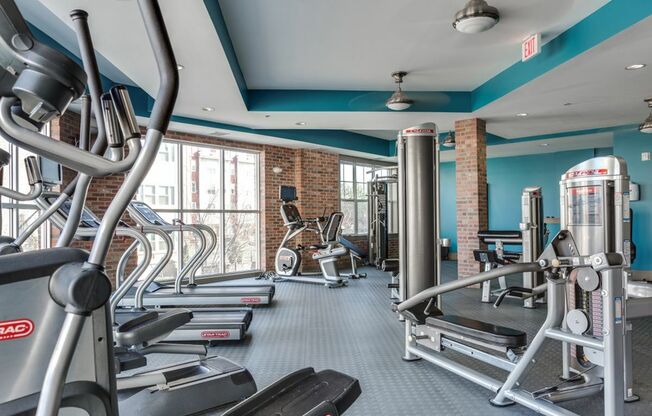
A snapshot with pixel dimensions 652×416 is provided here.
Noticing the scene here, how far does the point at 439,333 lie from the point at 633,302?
1144 mm

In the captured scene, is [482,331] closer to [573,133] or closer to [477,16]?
[477,16]

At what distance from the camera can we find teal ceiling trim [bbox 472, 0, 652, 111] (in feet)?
10.3

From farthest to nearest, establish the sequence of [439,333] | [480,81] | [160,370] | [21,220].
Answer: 1. [480,81]
2. [21,220]
3. [439,333]
4. [160,370]

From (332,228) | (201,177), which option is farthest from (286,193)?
(201,177)

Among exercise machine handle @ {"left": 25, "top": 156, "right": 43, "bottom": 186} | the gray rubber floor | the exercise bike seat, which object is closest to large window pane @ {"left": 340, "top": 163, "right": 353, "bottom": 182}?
the gray rubber floor

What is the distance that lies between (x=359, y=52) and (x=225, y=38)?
1.43 m

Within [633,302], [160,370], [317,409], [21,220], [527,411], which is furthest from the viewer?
[21,220]

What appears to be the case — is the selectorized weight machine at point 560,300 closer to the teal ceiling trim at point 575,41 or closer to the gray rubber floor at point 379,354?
the gray rubber floor at point 379,354

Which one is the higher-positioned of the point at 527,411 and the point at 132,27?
the point at 132,27

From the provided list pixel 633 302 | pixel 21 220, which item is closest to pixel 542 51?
pixel 633 302

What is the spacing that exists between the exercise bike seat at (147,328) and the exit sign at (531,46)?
152 inches

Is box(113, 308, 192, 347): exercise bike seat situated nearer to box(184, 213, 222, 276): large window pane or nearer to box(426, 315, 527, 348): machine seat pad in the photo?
box(426, 315, 527, 348): machine seat pad

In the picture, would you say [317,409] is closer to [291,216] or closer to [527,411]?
[527,411]

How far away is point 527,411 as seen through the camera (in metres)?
2.36
